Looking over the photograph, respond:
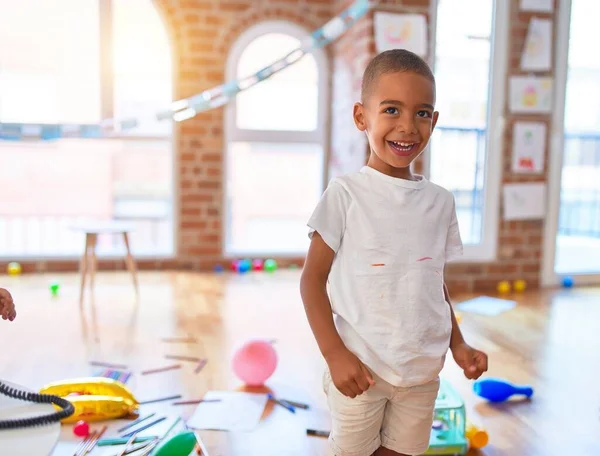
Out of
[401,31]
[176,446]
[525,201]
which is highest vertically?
[401,31]

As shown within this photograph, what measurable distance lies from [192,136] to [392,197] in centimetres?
337

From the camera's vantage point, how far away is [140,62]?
13.6 ft

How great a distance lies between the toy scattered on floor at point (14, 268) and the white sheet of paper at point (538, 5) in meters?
3.64

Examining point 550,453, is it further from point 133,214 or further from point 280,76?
point 133,214

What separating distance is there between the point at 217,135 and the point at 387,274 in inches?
134

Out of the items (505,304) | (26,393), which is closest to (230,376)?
(26,393)

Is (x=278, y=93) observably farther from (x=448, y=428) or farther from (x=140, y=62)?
(x=448, y=428)

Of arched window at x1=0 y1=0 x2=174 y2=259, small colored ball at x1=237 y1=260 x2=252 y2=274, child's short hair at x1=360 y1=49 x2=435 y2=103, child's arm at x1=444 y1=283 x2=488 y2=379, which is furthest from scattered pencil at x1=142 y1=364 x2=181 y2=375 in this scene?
arched window at x1=0 y1=0 x2=174 y2=259

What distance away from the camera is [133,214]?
4891 mm

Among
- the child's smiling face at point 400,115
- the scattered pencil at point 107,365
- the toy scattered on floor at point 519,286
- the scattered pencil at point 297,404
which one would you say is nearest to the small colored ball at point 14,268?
the scattered pencil at point 107,365

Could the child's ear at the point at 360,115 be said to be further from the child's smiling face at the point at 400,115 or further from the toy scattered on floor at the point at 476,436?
the toy scattered on floor at the point at 476,436

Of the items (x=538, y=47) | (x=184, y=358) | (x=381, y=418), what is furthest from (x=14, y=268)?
(x=538, y=47)

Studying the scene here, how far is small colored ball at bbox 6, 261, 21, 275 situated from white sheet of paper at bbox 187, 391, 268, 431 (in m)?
2.50

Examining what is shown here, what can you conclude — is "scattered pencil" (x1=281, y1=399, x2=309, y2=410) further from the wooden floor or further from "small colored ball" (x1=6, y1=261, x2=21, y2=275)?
"small colored ball" (x1=6, y1=261, x2=21, y2=275)
